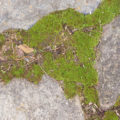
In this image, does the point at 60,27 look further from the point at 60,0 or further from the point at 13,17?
the point at 13,17

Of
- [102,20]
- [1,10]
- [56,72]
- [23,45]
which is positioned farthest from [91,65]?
[1,10]

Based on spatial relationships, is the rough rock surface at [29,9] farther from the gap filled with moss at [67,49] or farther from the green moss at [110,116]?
the green moss at [110,116]

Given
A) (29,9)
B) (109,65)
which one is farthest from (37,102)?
(29,9)

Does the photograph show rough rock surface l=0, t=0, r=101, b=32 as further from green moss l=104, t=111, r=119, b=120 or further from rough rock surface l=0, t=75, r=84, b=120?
green moss l=104, t=111, r=119, b=120

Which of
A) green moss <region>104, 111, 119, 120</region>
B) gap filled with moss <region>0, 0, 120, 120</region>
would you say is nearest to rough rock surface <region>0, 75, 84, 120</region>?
gap filled with moss <region>0, 0, 120, 120</region>

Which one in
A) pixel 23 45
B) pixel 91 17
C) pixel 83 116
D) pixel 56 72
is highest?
pixel 91 17

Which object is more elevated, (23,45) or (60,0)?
(60,0)
